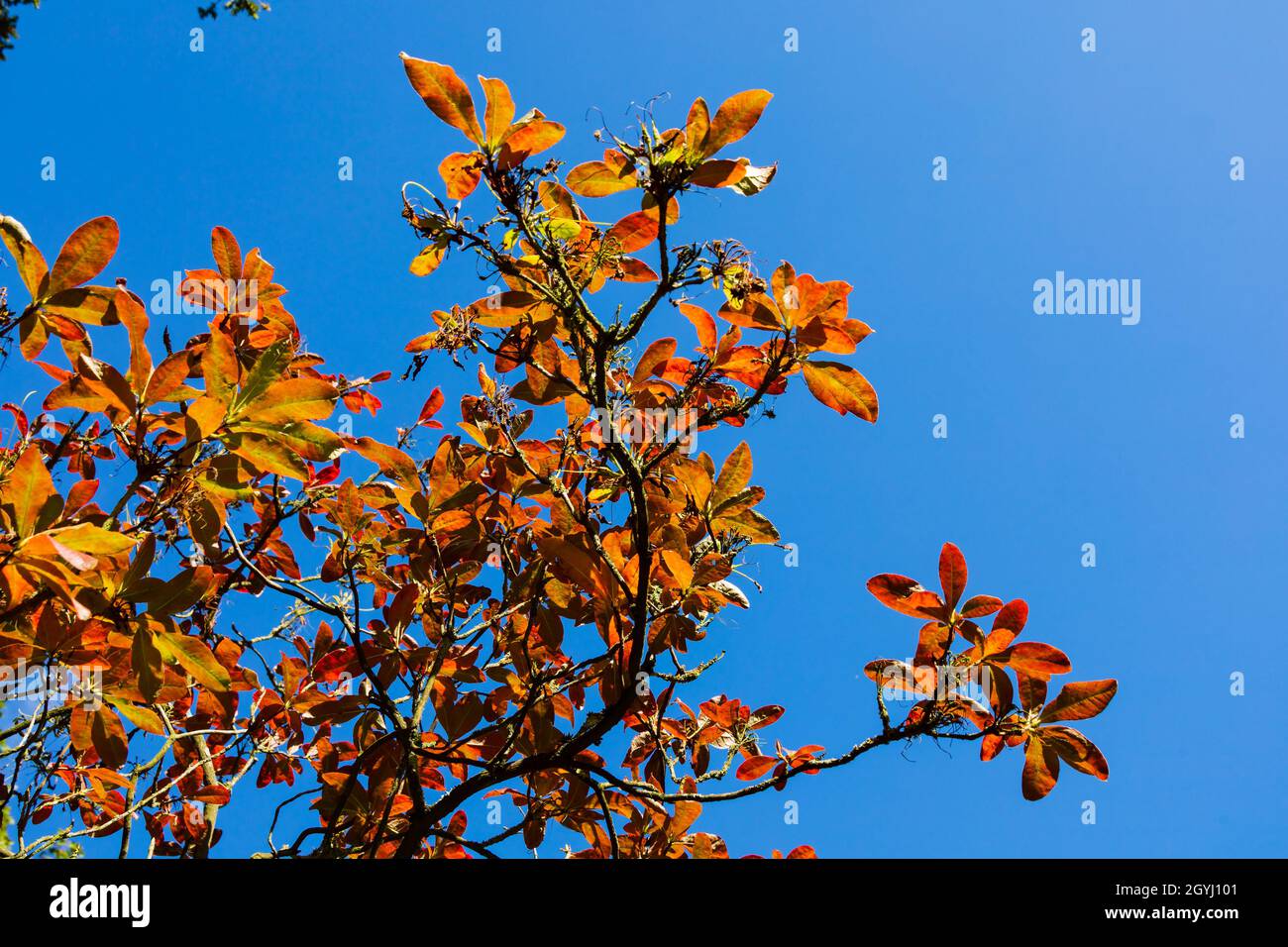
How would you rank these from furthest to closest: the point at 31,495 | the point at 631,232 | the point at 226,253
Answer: the point at 226,253, the point at 631,232, the point at 31,495

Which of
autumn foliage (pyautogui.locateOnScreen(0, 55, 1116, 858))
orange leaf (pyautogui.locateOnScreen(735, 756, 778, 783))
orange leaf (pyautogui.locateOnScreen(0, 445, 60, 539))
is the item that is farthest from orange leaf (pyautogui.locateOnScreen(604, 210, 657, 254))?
orange leaf (pyautogui.locateOnScreen(735, 756, 778, 783))

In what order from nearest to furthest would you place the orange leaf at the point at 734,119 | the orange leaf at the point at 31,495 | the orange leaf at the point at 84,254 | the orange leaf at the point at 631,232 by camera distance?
the orange leaf at the point at 31,495
the orange leaf at the point at 734,119
the orange leaf at the point at 84,254
the orange leaf at the point at 631,232

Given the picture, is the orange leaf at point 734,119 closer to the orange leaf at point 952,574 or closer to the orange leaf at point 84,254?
the orange leaf at point 952,574

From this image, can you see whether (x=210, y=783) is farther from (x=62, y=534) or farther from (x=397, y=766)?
(x=62, y=534)

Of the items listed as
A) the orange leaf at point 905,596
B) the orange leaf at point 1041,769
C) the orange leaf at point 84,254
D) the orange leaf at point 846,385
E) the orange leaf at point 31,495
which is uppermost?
the orange leaf at point 84,254

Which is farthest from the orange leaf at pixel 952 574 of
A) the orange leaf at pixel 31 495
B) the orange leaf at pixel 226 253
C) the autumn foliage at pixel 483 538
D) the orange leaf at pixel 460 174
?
the orange leaf at pixel 226 253

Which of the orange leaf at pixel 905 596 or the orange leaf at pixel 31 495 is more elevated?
the orange leaf at pixel 31 495

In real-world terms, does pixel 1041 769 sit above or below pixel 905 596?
below

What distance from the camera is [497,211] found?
1508 mm

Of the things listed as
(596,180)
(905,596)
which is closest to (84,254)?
(596,180)

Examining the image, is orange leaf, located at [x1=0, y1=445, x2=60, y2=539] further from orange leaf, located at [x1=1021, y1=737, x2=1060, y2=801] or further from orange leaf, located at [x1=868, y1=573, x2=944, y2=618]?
orange leaf, located at [x1=1021, y1=737, x2=1060, y2=801]

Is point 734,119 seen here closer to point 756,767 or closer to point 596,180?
point 596,180
